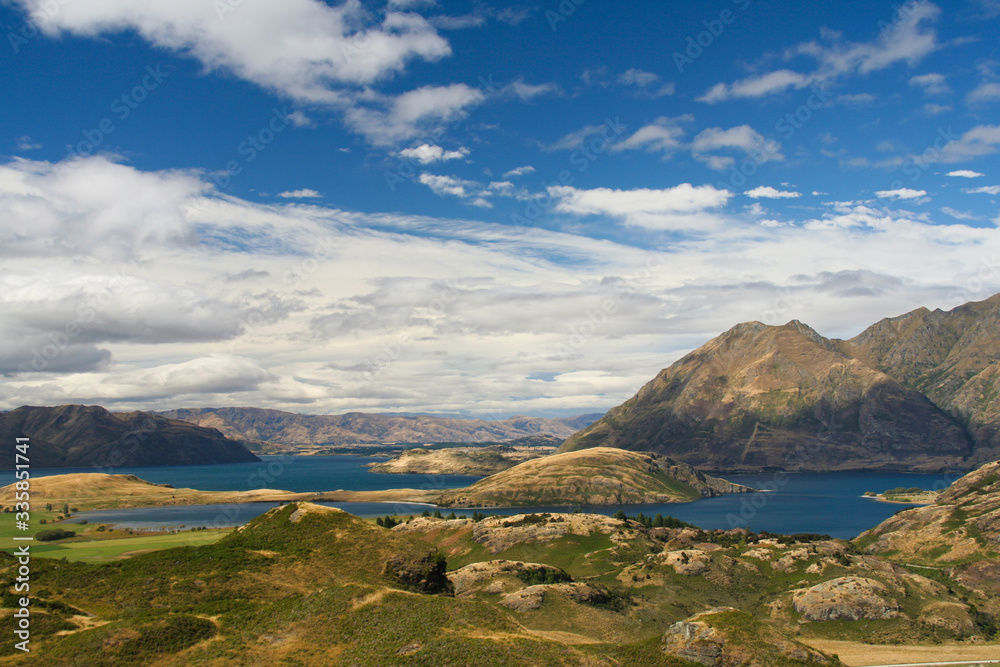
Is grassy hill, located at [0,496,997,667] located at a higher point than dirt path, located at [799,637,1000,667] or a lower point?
higher

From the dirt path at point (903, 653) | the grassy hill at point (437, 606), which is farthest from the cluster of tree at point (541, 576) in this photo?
the dirt path at point (903, 653)

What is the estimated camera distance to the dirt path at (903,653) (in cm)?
10056

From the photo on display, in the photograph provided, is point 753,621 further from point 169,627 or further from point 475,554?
point 475,554

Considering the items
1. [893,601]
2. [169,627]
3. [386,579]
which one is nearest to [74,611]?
[169,627]

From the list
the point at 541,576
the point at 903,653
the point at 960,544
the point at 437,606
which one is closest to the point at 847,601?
the point at 903,653

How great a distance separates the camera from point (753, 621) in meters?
85.4

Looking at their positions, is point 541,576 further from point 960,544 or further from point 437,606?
point 960,544

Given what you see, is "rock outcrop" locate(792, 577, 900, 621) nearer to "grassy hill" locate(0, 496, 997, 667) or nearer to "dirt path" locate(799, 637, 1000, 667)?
"grassy hill" locate(0, 496, 997, 667)

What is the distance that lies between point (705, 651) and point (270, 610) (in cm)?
5256

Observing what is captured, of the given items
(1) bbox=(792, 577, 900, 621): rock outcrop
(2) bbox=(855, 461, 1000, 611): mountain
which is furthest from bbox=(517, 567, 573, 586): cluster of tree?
(2) bbox=(855, 461, 1000, 611): mountain

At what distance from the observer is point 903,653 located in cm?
10481

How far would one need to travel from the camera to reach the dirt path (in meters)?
101

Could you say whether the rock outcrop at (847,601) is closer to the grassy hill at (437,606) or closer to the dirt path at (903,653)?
the grassy hill at (437,606)

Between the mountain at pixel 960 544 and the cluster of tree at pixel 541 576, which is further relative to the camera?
the mountain at pixel 960 544
